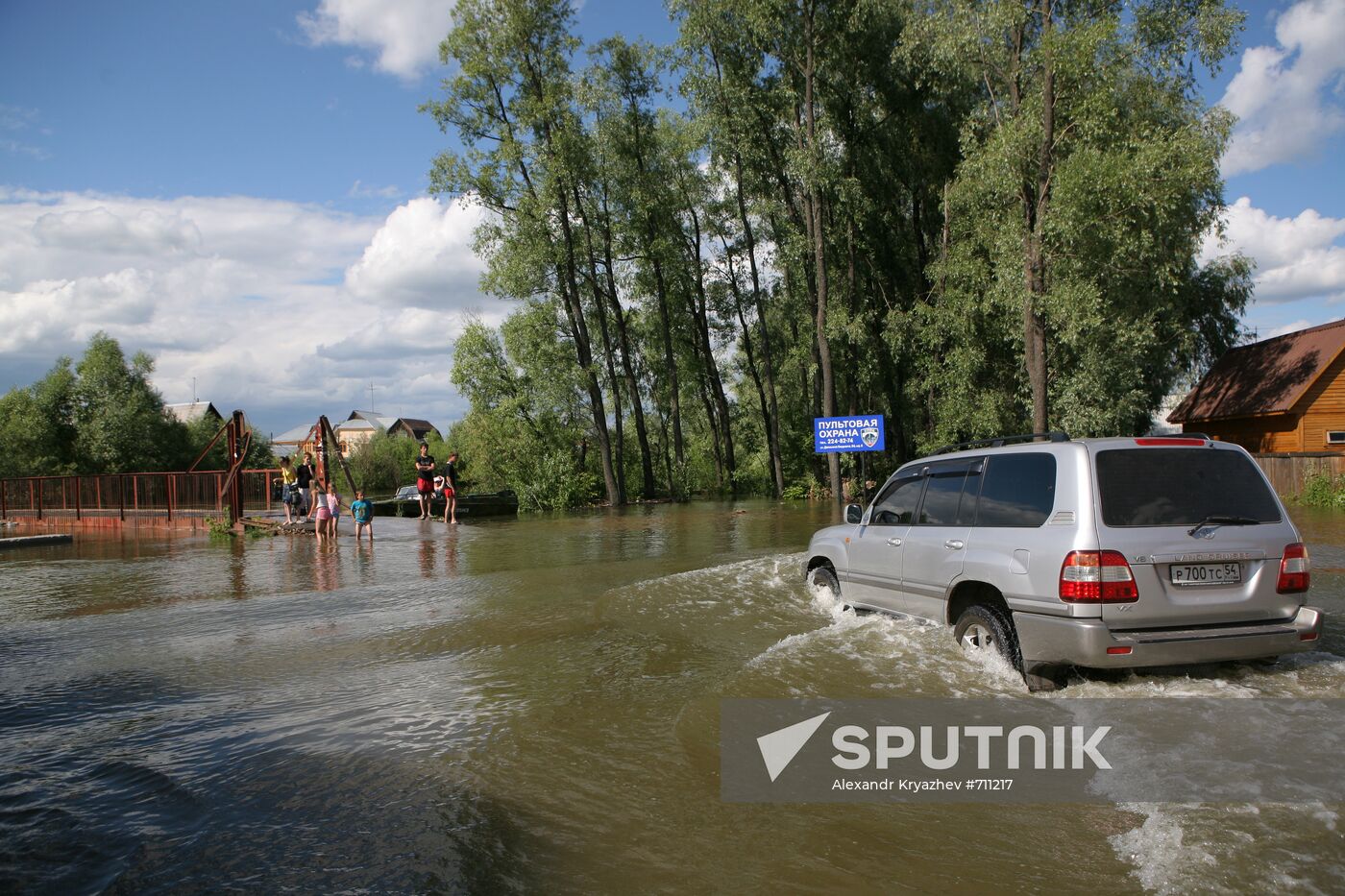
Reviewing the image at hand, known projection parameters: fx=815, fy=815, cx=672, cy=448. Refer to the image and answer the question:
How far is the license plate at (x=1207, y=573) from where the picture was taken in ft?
17.0

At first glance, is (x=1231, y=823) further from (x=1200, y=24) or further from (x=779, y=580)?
(x=1200, y=24)

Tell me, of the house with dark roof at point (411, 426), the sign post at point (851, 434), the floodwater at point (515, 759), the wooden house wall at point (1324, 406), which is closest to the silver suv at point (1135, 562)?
the floodwater at point (515, 759)

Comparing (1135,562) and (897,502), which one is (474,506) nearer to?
(897,502)

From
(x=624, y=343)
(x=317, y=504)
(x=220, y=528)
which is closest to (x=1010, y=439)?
(x=317, y=504)

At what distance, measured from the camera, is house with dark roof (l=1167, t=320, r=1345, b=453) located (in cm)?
2778

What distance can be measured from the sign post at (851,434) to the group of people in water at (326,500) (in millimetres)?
11352

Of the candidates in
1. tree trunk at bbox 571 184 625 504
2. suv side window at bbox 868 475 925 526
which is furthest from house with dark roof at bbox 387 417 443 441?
suv side window at bbox 868 475 925 526

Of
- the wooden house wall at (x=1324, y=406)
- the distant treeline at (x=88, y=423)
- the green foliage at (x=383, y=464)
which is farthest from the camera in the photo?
the green foliage at (x=383, y=464)

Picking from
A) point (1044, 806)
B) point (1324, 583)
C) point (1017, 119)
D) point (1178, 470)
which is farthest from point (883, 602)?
point (1017, 119)

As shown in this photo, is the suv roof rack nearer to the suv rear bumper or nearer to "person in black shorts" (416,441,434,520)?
the suv rear bumper

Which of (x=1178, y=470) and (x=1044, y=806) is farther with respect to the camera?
(x=1178, y=470)

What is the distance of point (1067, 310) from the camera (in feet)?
69.6

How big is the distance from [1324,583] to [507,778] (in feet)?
34.1

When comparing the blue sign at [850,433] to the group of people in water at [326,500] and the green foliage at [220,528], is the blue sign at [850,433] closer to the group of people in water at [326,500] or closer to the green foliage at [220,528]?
the group of people in water at [326,500]
